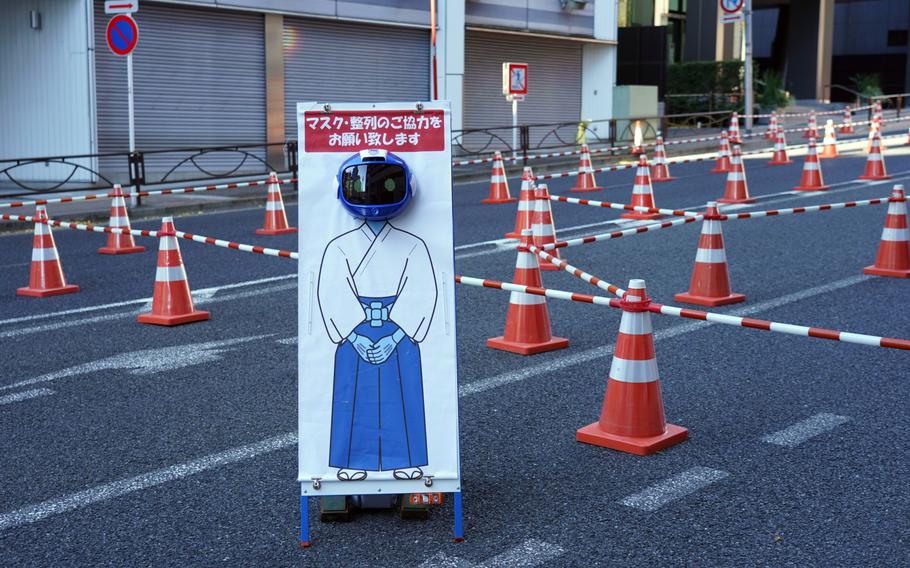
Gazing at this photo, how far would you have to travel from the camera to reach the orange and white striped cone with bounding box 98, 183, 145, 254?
12.9 m

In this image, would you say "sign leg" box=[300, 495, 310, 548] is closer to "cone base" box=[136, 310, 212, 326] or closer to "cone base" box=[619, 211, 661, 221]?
"cone base" box=[136, 310, 212, 326]

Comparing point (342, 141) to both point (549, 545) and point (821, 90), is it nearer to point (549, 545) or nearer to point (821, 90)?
point (549, 545)

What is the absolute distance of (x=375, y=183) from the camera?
14.5 feet

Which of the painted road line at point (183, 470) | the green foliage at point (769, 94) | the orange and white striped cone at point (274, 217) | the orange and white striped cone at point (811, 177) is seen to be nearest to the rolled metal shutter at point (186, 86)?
the orange and white striped cone at point (274, 217)

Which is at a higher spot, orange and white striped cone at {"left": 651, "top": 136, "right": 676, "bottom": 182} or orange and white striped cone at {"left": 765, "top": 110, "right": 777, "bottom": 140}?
orange and white striped cone at {"left": 765, "top": 110, "right": 777, "bottom": 140}

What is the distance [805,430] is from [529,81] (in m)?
26.6

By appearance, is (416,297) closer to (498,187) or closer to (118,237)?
(118,237)

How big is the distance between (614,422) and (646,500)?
805 mm

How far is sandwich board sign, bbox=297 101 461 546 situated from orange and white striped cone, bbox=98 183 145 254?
355 inches

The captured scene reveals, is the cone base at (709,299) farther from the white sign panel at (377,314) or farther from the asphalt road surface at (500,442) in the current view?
the white sign panel at (377,314)

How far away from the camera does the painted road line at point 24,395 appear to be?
21.6 feet

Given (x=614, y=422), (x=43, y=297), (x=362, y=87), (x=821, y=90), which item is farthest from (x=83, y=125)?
(x=821, y=90)

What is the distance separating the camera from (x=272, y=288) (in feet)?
34.1

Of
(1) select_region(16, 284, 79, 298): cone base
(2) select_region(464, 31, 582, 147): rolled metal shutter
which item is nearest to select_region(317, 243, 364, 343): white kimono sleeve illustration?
(1) select_region(16, 284, 79, 298): cone base
